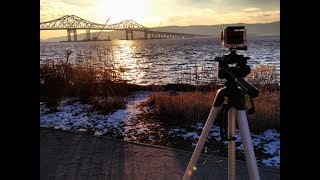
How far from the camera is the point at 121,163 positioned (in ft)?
11.0

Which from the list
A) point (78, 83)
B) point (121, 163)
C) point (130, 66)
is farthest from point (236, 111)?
point (130, 66)

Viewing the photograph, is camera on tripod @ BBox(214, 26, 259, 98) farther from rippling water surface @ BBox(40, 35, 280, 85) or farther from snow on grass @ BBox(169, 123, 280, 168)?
snow on grass @ BBox(169, 123, 280, 168)

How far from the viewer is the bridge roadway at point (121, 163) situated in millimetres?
3078

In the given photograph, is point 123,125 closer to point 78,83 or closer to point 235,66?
point 78,83

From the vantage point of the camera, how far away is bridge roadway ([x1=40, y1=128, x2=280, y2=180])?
121 inches

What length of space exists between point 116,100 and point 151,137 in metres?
2.29

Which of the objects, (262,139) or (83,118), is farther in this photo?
(83,118)

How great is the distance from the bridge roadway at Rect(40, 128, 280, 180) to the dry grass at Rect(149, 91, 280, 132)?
1376 mm

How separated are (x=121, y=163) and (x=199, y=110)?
2261 mm

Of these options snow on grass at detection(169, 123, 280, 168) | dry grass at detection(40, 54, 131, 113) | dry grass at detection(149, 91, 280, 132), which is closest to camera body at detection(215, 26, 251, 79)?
snow on grass at detection(169, 123, 280, 168)
